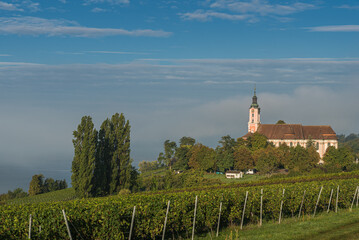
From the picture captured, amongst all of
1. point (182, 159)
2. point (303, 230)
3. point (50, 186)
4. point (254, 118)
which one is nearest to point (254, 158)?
point (182, 159)

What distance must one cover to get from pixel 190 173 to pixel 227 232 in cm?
6409

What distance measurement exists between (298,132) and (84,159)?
95.6 metres

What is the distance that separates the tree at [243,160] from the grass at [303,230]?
8732cm

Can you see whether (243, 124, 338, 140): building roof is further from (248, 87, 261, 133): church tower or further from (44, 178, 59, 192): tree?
(44, 178, 59, 192): tree

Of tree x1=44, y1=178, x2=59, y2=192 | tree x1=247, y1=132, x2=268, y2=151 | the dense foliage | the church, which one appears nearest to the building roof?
the church

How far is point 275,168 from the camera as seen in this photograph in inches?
4464

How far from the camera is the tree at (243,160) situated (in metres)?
115

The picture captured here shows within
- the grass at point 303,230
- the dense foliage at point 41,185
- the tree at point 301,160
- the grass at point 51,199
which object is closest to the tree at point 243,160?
the tree at point 301,160

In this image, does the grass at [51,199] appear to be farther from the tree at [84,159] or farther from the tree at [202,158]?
the tree at [202,158]

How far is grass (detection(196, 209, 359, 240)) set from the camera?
2164cm

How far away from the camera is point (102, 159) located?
75.3m

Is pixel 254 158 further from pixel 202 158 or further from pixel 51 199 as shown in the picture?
pixel 51 199

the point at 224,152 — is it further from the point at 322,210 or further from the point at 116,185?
the point at 322,210

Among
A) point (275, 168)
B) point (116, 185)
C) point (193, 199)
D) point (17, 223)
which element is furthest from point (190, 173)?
point (17, 223)
